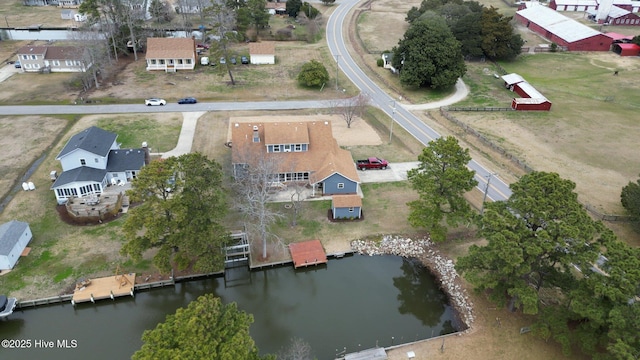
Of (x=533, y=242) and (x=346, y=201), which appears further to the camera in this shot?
(x=346, y=201)

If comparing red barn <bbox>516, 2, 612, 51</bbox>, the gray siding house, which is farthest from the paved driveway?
red barn <bbox>516, 2, 612, 51</bbox>

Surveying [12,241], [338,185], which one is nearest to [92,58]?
[12,241]

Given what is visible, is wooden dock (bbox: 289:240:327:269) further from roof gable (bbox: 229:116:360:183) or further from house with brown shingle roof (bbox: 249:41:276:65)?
house with brown shingle roof (bbox: 249:41:276:65)

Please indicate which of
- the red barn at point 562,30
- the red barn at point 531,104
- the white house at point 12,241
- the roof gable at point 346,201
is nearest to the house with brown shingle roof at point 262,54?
the red barn at point 531,104

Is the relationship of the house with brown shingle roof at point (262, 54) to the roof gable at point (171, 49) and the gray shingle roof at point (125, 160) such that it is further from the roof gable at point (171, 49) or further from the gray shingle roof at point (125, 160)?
the gray shingle roof at point (125, 160)

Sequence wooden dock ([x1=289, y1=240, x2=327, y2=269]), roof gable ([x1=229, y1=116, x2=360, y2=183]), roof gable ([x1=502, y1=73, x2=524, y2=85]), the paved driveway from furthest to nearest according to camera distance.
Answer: the paved driveway, roof gable ([x1=502, y1=73, x2=524, y2=85]), roof gable ([x1=229, y1=116, x2=360, y2=183]), wooden dock ([x1=289, y1=240, x2=327, y2=269])

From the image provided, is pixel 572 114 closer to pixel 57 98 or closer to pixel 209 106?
pixel 209 106

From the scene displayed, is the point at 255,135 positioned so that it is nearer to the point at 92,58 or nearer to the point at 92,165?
the point at 92,165
